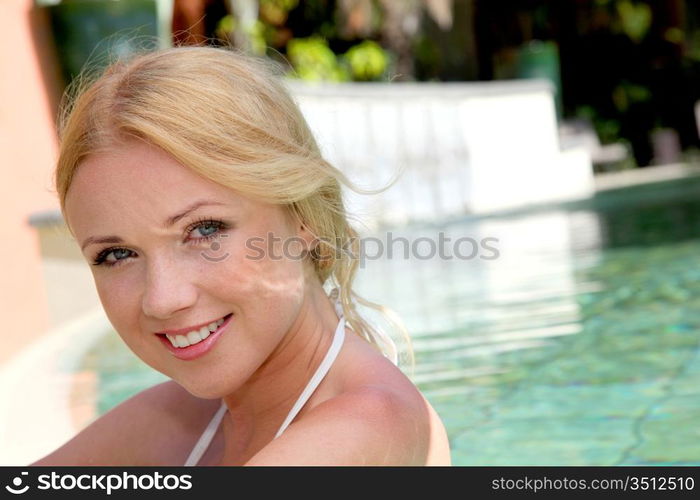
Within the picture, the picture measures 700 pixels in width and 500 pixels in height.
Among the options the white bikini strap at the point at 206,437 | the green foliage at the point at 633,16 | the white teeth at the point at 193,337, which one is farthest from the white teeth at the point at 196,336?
the green foliage at the point at 633,16

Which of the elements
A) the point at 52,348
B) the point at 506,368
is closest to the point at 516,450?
the point at 506,368

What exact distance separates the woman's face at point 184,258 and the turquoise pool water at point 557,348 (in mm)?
1992

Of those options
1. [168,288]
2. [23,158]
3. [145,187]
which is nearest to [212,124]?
[145,187]

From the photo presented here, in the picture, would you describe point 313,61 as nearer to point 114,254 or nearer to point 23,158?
point 23,158

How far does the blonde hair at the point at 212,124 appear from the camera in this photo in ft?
5.73

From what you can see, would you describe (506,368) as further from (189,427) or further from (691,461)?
(189,427)

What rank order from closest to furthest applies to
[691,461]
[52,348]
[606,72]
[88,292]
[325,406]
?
[325,406]
[691,461]
[52,348]
[88,292]
[606,72]

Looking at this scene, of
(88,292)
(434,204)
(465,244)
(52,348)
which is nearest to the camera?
(52,348)

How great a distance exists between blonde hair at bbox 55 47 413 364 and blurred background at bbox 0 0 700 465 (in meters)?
0.41

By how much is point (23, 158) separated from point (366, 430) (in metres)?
6.39

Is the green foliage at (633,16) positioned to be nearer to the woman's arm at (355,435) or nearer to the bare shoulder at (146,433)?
the bare shoulder at (146,433)

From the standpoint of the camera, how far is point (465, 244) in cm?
1114
